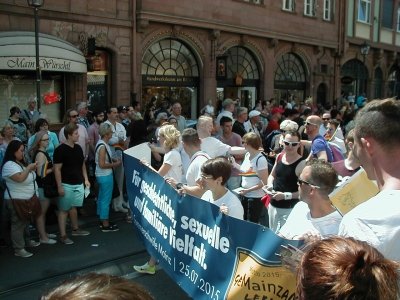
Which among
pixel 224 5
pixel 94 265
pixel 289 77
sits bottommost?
pixel 94 265

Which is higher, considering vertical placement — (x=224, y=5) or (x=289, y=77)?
(x=224, y=5)

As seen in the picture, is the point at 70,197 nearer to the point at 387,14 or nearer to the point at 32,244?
the point at 32,244

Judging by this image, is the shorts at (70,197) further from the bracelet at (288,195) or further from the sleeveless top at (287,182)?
the bracelet at (288,195)

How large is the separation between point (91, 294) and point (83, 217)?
726 cm

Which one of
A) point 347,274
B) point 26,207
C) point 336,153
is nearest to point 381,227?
point 347,274

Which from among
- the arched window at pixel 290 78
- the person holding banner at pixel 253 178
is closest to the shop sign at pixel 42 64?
the person holding banner at pixel 253 178

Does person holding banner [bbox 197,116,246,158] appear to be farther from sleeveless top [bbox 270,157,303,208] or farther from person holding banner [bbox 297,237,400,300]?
person holding banner [bbox 297,237,400,300]

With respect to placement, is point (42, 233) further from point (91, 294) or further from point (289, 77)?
point (289, 77)

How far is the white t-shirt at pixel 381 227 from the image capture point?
1950 millimetres

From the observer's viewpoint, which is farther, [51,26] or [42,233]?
[51,26]

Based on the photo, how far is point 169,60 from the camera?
683 inches

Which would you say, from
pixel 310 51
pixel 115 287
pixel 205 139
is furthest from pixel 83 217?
pixel 310 51

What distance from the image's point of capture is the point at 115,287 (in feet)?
3.93

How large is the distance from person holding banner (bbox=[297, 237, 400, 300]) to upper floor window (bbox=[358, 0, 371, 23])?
2853 cm
